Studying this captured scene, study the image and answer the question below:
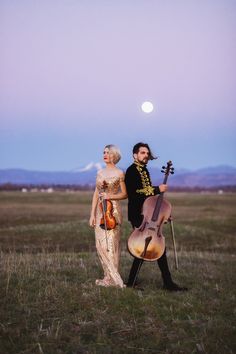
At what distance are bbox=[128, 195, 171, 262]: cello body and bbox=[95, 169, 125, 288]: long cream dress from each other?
876 mm

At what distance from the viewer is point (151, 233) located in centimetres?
850

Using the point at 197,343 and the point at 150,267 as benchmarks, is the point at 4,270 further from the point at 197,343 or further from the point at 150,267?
the point at 197,343

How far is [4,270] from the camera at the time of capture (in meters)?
10.6

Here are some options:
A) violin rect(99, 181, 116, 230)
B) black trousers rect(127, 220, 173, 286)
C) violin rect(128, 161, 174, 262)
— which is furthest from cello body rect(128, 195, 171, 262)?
violin rect(99, 181, 116, 230)

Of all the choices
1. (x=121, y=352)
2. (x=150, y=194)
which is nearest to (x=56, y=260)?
(x=150, y=194)

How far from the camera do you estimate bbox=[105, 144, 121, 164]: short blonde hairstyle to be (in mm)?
9422

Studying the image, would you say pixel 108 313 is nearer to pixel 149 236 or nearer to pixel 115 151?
pixel 149 236

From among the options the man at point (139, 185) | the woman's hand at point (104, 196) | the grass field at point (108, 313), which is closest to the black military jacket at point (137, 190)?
the man at point (139, 185)

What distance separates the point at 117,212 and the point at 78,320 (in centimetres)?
262

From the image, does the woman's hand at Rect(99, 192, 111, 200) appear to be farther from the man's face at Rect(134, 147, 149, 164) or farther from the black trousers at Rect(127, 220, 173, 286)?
the man's face at Rect(134, 147, 149, 164)

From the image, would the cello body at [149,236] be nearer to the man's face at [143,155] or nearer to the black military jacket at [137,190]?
the black military jacket at [137,190]

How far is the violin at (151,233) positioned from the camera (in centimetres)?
847

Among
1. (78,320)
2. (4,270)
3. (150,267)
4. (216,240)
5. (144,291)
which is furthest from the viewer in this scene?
(216,240)

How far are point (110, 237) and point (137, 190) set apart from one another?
1.06m
